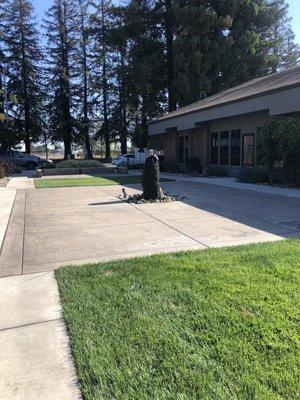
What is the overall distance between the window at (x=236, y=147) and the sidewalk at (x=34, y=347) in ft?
51.7

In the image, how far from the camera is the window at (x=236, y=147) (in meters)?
18.8

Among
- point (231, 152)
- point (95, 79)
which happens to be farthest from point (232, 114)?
point (95, 79)

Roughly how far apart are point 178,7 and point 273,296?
3060 cm

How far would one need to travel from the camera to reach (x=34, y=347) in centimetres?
309

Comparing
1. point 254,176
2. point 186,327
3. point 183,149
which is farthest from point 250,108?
point 186,327

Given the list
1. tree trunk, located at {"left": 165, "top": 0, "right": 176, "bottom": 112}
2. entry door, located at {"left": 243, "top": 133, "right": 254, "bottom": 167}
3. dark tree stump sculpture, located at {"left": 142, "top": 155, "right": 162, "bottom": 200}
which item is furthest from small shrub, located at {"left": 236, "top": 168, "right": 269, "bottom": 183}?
tree trunk, located at {"left": 165, "top": 0, "right": 176, "bottom": 112}

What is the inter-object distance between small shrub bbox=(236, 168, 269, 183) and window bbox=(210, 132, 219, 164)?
4.70 metres

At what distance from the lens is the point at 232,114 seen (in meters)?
17.7

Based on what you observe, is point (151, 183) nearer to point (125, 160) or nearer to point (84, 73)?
point (125, 160)

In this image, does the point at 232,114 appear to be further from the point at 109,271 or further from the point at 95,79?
the point at 95,79

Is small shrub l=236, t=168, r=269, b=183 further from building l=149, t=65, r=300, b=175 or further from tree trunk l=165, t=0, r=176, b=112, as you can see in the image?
tree trunk l=165, t=0, r=176, b=112

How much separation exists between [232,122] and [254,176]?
169 inches

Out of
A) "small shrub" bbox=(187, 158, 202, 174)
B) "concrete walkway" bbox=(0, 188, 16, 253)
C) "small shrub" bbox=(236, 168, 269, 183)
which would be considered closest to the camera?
"concrete walkway" bbox=(0, 188, 16, 253)

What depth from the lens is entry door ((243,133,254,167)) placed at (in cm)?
1784
